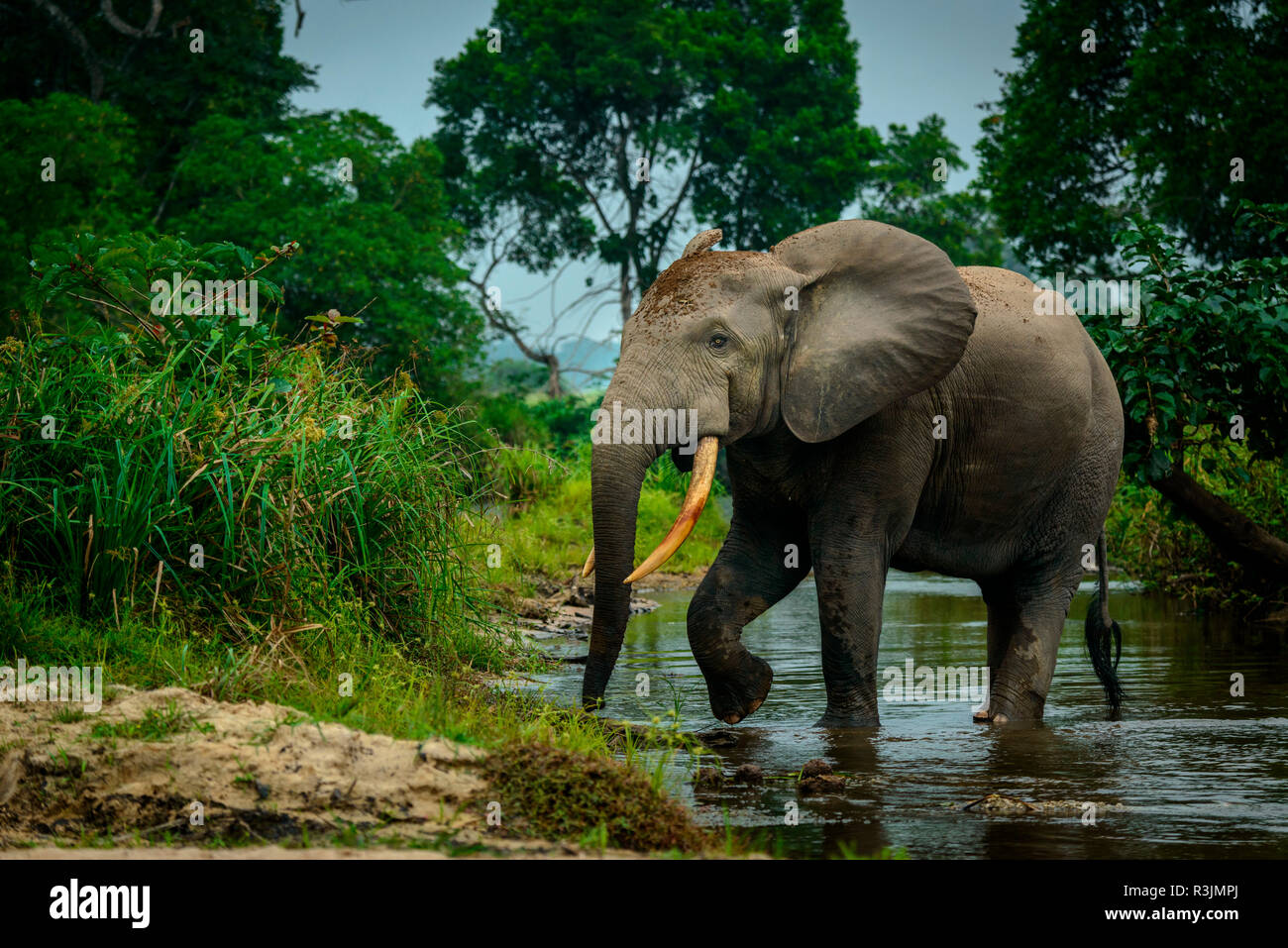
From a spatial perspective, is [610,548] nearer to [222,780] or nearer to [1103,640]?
[222,780]

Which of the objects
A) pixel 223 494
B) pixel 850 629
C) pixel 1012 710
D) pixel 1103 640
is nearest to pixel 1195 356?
pixel 1103 640

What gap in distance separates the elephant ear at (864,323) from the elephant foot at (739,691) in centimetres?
138

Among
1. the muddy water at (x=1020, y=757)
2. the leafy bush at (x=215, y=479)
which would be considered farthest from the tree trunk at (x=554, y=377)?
the leafy bush at (x=215, y=479)

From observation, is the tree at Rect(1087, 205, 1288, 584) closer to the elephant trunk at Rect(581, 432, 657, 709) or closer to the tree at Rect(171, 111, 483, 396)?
the elephant trunk at Rect(581, 432, 657, 709)

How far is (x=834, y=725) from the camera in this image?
24.6 feet

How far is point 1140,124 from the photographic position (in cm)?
2666

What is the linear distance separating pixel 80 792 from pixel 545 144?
36.2m

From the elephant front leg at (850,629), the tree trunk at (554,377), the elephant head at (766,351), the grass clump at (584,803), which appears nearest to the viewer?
the grass clump at (584,803)

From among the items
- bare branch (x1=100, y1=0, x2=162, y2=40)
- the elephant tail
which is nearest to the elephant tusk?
the elephant tail

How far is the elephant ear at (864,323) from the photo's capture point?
7.26 meters

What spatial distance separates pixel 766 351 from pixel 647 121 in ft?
106

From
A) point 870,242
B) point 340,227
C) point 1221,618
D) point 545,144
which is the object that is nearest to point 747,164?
point 545,144

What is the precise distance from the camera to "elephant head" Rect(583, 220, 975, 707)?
22.2 ft

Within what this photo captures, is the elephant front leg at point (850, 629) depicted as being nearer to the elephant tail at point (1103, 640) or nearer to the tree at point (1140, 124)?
the elephant tail at point (1103, 640)
